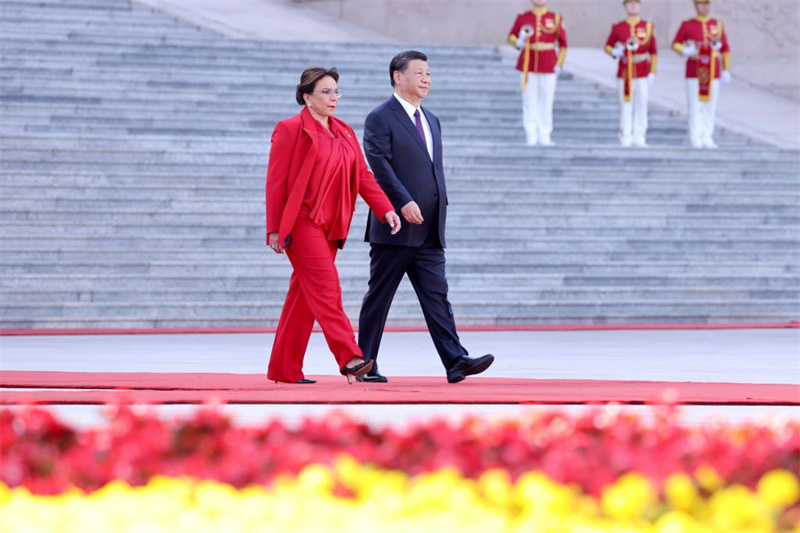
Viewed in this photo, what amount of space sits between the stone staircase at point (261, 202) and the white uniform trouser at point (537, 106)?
1.32 ft

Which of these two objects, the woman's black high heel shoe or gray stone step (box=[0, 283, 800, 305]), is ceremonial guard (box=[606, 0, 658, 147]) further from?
the woman's black high heel shoe

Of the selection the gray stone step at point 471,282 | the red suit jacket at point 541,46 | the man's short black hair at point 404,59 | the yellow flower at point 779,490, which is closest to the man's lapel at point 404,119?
the man's short black hair at point 404,59

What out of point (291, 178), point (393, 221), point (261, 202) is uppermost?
point (291, 178)

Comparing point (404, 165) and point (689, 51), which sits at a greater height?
point (404, 165)

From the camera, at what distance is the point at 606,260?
14.9 metres

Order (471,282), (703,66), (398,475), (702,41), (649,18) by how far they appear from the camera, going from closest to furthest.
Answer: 1. (398,475)
2. (471,282)
3. (702,41)
4. (703,66)
5. (649,18)

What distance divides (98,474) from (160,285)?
962 cm

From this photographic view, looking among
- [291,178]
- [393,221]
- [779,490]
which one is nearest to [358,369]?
[393,221]

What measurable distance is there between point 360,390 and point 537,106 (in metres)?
11.1

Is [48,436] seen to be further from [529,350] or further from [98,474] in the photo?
[529,350]

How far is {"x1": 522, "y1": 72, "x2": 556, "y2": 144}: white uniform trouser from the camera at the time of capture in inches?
709

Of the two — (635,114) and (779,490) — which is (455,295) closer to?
(635,114)

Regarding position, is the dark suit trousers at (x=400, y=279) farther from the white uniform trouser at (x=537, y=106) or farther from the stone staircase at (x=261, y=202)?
the white uniform trouser at (x=537, y=106)

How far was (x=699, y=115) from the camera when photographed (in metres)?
18.9
